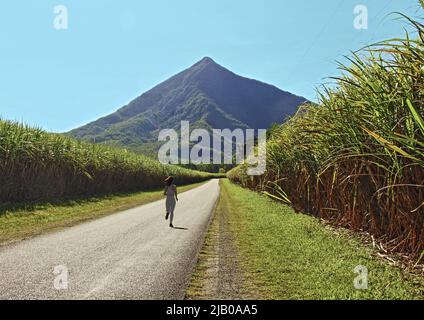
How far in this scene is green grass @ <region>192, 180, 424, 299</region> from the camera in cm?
484

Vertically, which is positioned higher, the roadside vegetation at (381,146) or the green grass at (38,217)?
the roadside vegetation at (381,146)

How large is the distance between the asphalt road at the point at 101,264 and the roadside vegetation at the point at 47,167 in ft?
23.0

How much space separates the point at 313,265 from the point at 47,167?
53.6 ft

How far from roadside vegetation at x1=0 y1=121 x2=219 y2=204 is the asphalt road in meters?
7.01

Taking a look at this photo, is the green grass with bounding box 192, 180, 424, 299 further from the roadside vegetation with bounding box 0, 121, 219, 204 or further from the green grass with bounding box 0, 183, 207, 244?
the roadside vegetation with bounding box 0, 121, 219, 204

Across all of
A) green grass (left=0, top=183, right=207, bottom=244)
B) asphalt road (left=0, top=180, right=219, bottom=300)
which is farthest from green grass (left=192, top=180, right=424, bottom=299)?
green grass (left=0, top=183, right=207, bottom=244)

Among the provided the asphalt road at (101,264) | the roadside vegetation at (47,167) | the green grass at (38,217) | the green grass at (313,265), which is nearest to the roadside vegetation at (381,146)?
the green grass at (313,265)

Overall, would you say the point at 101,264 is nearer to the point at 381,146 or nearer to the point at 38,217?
the point at 381,146

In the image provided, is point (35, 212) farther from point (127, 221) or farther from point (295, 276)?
point (295, 276)

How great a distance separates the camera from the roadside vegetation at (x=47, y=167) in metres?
16.2

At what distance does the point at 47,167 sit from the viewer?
1883 cm

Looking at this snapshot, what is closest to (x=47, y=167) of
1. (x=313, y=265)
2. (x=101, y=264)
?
(x=101, y=264)

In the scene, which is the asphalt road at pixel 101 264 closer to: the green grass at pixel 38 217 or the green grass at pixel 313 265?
the green grass at pixel 38 217
